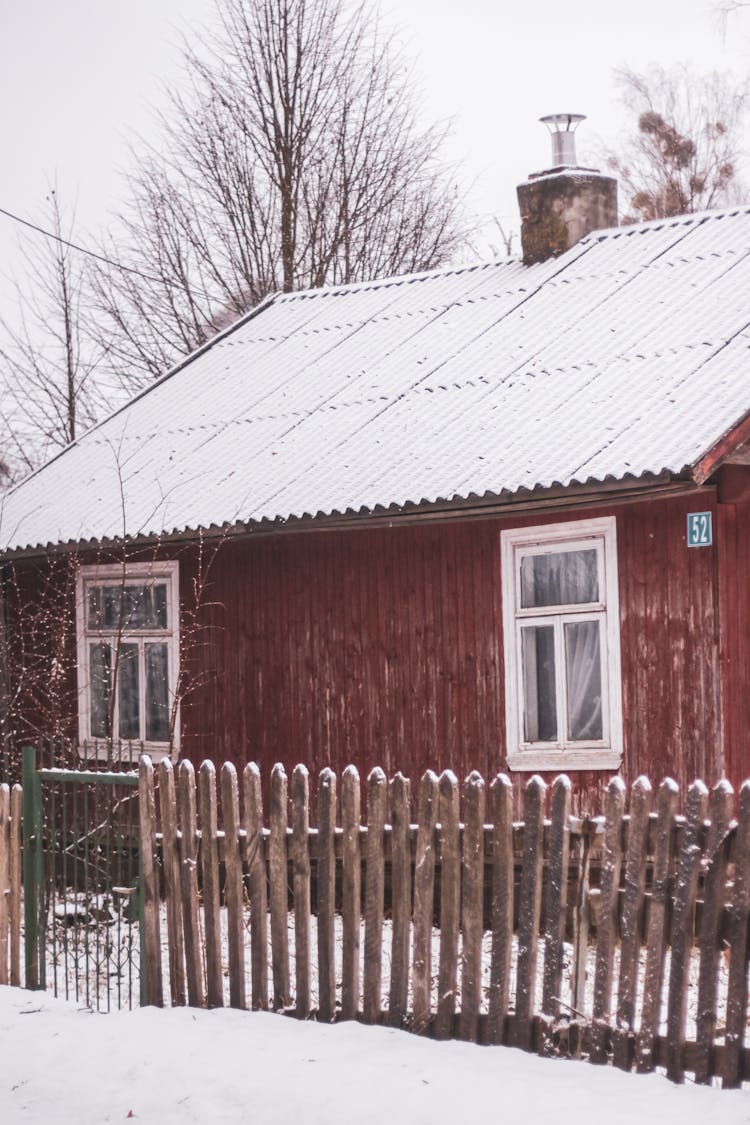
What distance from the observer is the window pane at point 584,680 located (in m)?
10.1

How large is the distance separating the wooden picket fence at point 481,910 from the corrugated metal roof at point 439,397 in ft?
9.93

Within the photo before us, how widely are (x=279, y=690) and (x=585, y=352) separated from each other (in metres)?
3.60

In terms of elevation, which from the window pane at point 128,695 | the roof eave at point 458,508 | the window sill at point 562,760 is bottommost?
the window sill at point 562,760

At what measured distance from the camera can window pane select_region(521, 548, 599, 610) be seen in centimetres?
1016

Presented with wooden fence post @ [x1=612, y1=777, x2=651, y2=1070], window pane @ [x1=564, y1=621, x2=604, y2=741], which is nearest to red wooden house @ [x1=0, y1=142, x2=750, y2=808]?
window pane @ [x1=564, y1=621, x2=604, y2=741]

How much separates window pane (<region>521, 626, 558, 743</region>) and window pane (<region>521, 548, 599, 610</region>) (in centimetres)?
21

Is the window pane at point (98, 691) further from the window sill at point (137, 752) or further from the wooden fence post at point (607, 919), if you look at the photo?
the wooden fence post at point (607, 919)

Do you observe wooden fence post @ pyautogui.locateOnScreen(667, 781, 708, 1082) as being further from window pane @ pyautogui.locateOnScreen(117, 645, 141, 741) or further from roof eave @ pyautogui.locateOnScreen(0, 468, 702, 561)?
window pane @ pyautogui.locateOnScreen(117, 645, 141, 741)

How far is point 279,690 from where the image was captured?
12.2m

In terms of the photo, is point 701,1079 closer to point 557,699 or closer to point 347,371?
point 557,699

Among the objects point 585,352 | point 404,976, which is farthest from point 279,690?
point 404,976

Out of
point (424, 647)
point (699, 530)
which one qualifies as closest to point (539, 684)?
point (424, 647)

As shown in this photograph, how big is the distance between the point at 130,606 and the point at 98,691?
910mm

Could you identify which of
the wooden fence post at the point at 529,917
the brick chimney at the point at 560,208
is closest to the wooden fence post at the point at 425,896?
the wooden fence post at the point at 529,917
